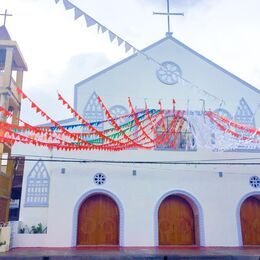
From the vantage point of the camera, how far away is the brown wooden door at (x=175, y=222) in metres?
13.9

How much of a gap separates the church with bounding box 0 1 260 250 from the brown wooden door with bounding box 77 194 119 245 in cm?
4

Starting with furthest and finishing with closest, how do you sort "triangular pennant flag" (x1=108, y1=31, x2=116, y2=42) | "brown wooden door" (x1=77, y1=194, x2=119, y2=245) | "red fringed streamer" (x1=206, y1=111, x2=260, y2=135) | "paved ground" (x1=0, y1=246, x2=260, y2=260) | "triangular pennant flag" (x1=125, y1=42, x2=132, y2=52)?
"brown wooden door" (x1=77, y1=194, x2=119, y2=245) < "red fringed streamer" (x1=206, y1=111, x2=260, y2=135) < "paved ground" (x1=0, y1=246, x2=260, y2=260) < "triangular pennant flag" (x1=125, y1=42, x2=132, y2=52) < "triangular pennant flag" (x1=108, y1=31, x2=116, y2=42)

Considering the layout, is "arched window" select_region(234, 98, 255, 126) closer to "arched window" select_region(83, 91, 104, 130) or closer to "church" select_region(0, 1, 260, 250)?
"church" select_region(0, 1, 260, 250)

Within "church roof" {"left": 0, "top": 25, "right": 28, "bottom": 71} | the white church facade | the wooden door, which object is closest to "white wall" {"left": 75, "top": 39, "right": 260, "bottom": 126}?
the white church facade

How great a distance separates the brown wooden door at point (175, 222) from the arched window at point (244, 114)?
4721 millimetres

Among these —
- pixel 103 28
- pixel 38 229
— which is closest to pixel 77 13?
pixel 103 28

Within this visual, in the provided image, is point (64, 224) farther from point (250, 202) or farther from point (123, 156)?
point (250, 202)

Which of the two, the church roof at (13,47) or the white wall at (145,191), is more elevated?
the church roof at (13,47)

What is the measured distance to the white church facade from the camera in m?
13.3

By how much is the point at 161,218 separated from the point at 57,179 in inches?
193

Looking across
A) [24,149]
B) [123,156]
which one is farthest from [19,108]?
[123,156]

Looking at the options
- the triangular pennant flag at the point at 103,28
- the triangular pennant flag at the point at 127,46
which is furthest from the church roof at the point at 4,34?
the triangular pennant flag at the point at 103,28

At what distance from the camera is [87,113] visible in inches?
571

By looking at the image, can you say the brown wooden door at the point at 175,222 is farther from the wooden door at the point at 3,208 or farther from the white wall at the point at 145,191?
the wooden door at the point at 3,208
